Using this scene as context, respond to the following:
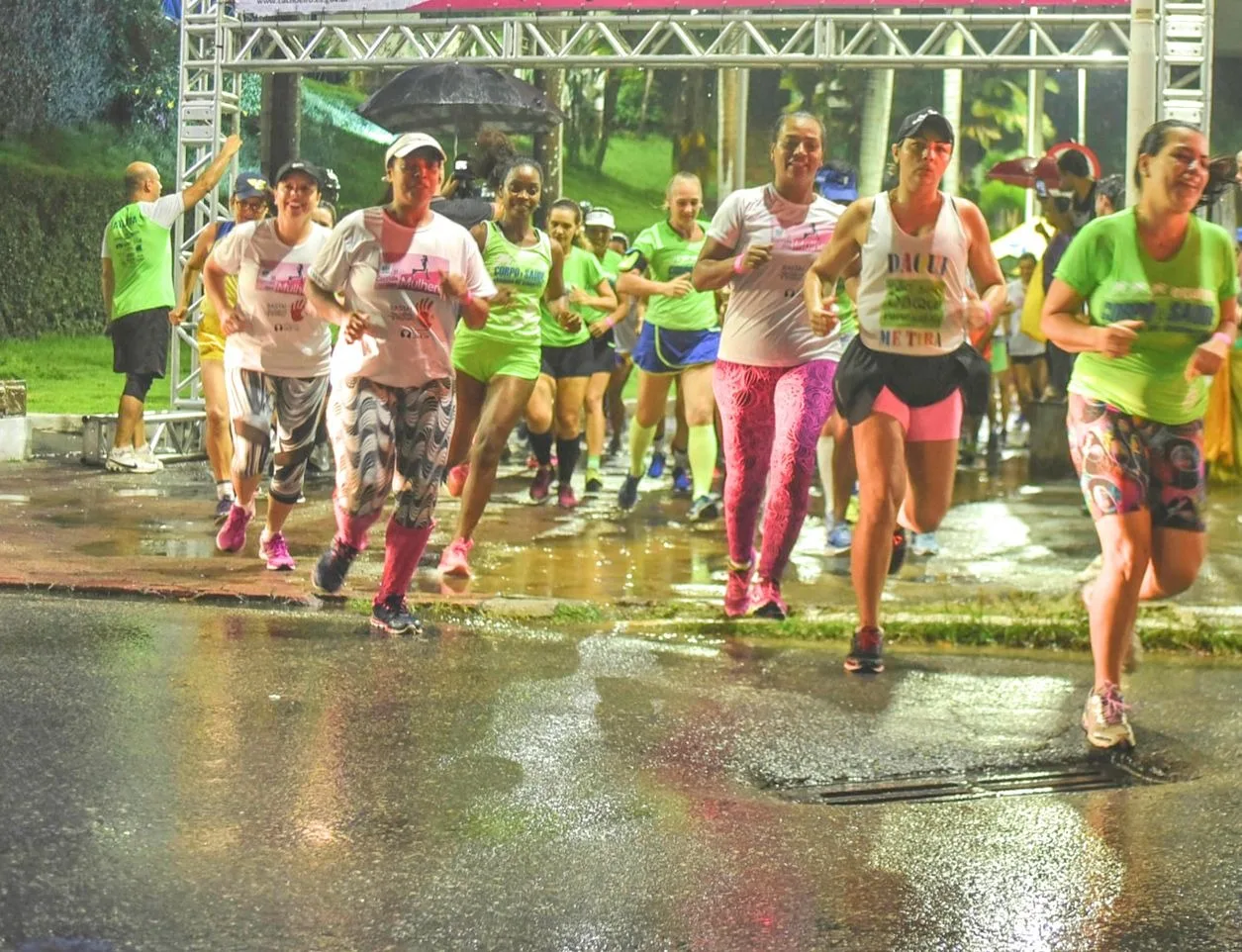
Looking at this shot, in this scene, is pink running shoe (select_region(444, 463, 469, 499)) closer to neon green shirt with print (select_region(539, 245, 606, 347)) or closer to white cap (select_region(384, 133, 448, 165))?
neon green shirt with print (select_region(539, 245, 606, 347))

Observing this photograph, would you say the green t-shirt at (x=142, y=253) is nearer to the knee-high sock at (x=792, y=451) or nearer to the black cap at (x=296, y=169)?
the black cap at (x=296, y=169)

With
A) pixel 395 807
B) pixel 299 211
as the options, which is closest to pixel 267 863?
pixel 395 807

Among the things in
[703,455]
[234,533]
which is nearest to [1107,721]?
[234,533]

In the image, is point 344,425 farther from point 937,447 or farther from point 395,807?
point 395,807

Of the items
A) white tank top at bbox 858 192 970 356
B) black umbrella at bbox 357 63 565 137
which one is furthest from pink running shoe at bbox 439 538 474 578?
black umbrella at bbox 357 63 565 137

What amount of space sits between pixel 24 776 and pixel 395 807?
3.27 ft

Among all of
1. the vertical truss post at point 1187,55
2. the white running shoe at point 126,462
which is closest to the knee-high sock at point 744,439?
the vertical truss post at point 1187,55

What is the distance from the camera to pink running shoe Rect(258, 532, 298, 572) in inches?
357

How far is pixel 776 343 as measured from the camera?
7.96 m

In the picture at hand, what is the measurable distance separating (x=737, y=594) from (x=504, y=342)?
6.21 ft

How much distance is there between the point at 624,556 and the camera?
1009cm

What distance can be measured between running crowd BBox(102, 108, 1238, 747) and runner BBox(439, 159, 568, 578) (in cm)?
1

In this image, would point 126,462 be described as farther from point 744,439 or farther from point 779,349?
point 779,349

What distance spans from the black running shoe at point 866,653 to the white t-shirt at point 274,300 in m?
3.25
